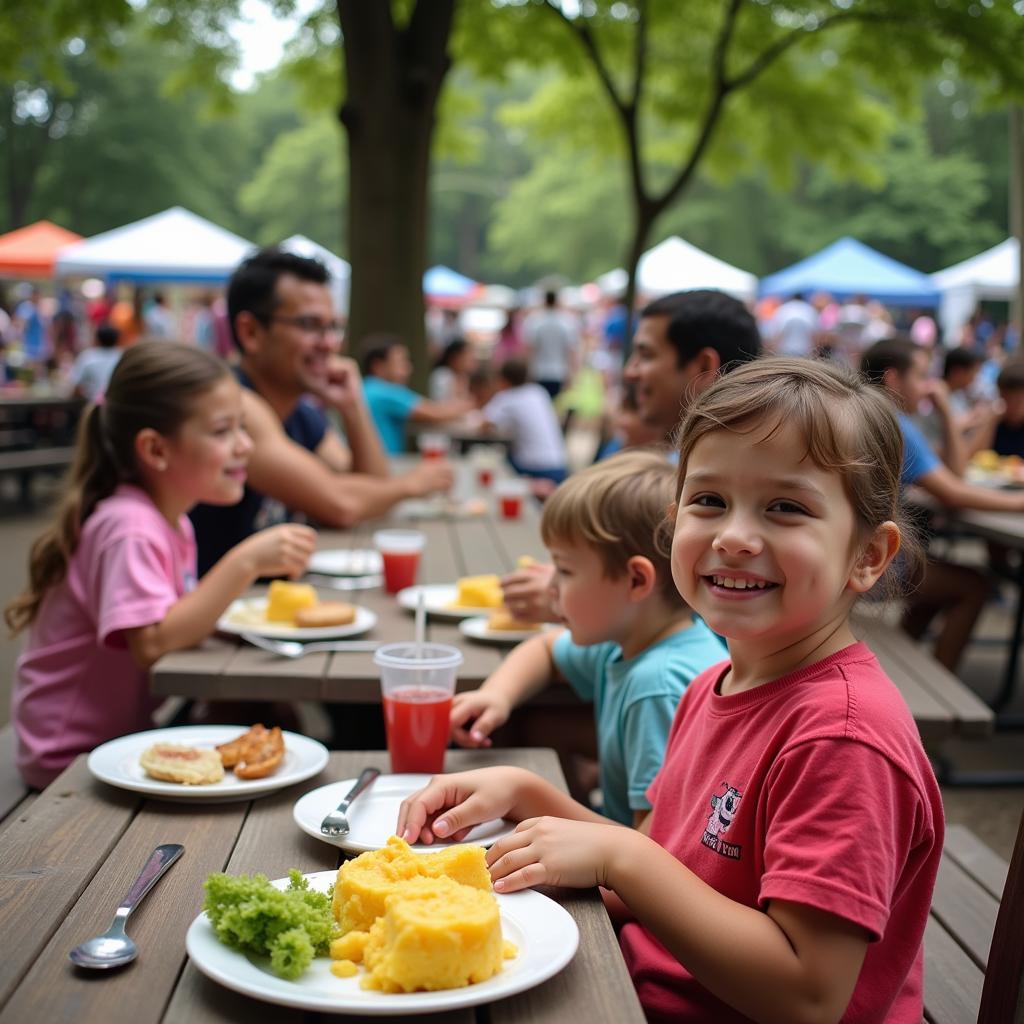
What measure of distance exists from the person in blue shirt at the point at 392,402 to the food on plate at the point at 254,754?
6466 millimetres

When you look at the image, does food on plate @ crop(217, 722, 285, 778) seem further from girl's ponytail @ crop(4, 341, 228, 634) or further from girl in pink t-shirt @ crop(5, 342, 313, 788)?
girl's ponytail @ crop(4, 341, 228, 634)

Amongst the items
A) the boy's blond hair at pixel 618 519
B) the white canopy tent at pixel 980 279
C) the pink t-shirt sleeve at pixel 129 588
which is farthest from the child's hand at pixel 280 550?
the white canopy tent at pixel 980 279

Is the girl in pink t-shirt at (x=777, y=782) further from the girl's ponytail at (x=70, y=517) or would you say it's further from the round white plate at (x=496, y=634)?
the girl's ponytail at (x=70, y=517)

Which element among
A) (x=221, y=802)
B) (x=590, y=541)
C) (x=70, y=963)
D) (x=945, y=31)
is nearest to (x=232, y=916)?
(x=70, y=963)

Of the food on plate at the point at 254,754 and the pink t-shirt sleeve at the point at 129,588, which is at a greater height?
the pink t-shirt sleeve at the point at 129,588

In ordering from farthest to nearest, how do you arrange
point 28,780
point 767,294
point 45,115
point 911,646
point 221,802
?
point 45,115 → point 767,294 → point 911,646 → point 28,780 → point 221,802

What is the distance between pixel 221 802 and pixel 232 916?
2.16 feet

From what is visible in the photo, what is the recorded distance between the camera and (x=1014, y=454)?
7.68 m

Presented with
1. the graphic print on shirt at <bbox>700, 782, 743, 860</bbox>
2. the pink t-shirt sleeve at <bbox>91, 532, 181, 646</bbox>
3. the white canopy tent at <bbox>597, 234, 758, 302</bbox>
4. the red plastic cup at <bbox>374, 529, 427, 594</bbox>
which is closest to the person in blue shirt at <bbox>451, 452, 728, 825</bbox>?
the graphic print on shirt at <bbox>700, 782, 743, 860</bbox>

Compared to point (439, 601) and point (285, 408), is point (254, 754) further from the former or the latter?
point (285, 408)

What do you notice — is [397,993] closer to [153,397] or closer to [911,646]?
[153,397]

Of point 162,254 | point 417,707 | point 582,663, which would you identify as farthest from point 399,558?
point 162,254

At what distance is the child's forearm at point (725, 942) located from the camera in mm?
1438

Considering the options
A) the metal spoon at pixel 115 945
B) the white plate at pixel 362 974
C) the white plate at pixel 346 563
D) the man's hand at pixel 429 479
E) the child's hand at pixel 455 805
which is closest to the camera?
the white plate at pixel 362 974
